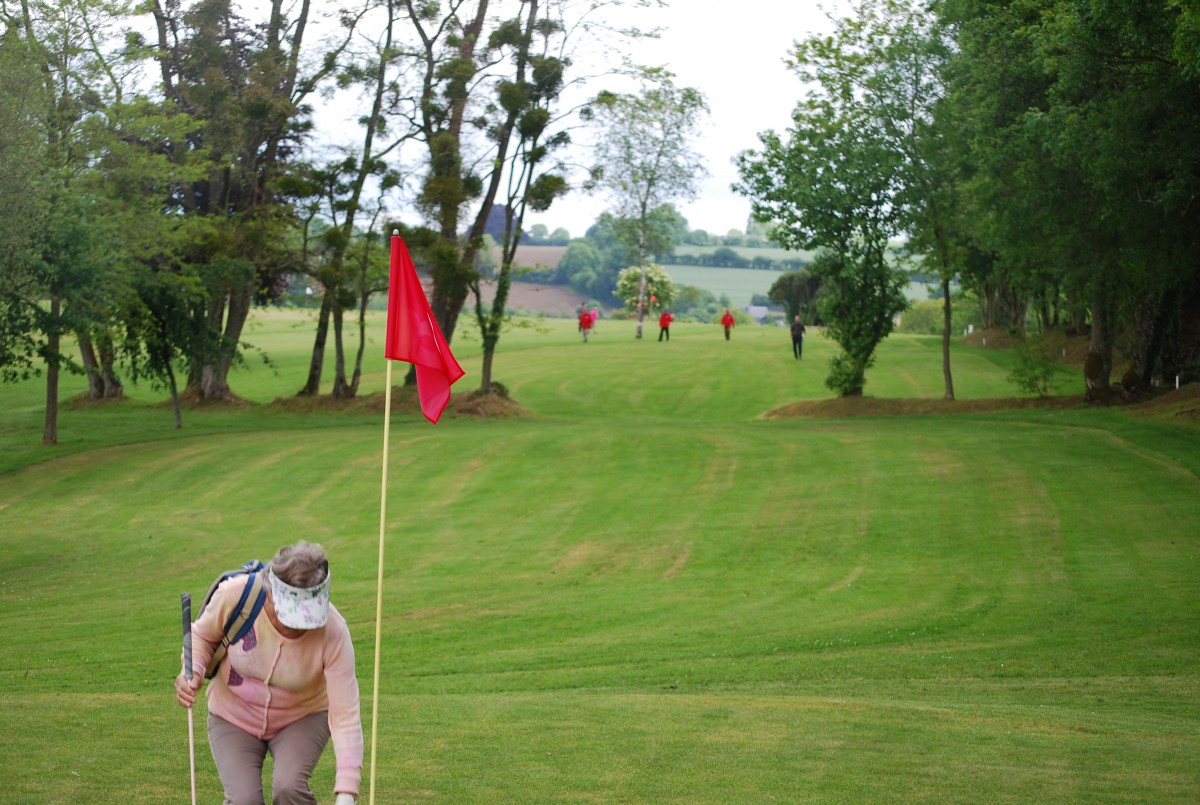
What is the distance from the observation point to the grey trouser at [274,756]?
18.8 feet

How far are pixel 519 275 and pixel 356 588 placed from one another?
23.8 m

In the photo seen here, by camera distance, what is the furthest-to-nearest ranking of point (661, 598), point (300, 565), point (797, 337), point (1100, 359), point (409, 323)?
1. point (797, 337)
2. point (1100, 359)
3. point (661, 598)
4. point (409, 323)
5. point (300, 565)

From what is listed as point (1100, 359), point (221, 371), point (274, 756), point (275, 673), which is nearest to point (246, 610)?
point (275, 673)

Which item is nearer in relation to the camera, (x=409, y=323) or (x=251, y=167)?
(x=409, y=323)

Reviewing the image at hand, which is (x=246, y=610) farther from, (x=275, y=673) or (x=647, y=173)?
(x=647, y=173)

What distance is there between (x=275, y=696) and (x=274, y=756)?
329mm

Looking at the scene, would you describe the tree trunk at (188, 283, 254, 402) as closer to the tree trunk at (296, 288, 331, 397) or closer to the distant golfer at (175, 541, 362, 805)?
the tree trunk at (296, 288, 331, 397)

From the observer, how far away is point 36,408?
46.0 metres

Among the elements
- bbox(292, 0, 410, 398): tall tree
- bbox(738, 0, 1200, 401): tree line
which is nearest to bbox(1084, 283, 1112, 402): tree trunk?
bbox(738, 0, 1200, 401): tree line

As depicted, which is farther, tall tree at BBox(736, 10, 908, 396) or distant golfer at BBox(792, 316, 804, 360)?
distant golfer at BBox(792, 316, 804, 360)

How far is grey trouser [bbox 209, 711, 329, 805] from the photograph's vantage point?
572cm

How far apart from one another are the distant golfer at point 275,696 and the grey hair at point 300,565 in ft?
0.37

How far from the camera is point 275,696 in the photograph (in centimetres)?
583

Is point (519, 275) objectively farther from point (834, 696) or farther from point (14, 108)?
point (834, 696)
